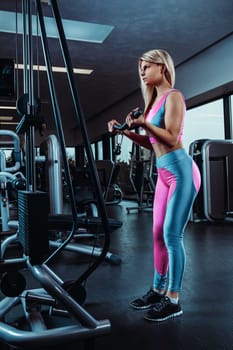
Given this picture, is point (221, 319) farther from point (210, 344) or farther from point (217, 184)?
point (217, 184)

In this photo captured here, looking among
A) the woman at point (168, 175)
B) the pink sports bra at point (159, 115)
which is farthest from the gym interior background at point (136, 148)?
the pink sports bra at point (159, 115)

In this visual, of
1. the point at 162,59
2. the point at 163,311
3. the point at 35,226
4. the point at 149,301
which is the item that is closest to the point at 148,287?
the point at 149,301

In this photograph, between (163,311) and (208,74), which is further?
(208,74)

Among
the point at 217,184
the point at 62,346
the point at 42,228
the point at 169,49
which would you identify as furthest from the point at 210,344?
the point at 169,49

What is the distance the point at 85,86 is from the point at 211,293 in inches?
266

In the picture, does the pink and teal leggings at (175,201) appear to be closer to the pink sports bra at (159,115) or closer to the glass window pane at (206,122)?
the pink sports bra at (159,115)

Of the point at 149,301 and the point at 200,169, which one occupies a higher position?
the point at 200,169

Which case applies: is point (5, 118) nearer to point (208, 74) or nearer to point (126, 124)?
point (208, 74)

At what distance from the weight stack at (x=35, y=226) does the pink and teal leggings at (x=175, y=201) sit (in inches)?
23.7

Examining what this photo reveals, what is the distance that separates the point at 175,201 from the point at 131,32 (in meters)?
4.08

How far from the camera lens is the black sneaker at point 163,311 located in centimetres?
154

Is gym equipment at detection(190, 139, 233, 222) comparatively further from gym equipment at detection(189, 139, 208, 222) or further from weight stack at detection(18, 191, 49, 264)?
weight stack at detection(18, 191, 49, 264)

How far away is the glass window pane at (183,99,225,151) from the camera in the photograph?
20.2ft

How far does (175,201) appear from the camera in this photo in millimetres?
1535
